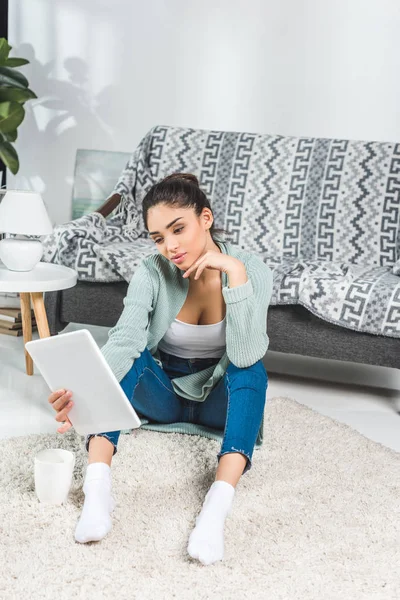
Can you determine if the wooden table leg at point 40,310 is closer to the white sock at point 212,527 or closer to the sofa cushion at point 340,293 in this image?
the sofa cushion at point 340,293

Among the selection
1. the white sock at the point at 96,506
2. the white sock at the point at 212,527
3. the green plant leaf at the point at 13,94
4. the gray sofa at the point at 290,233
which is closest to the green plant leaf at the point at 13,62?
the green plant leaf at the point at 13,94

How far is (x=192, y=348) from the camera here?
1.89m

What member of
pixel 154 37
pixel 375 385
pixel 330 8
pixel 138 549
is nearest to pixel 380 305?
pixel 375 385

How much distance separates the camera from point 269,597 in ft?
4.03

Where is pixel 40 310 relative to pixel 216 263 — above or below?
below

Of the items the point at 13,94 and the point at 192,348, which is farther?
the point at 13,94

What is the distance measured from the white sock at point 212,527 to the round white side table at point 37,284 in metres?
1.03

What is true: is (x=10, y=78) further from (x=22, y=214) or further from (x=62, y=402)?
(x=62, y=402)

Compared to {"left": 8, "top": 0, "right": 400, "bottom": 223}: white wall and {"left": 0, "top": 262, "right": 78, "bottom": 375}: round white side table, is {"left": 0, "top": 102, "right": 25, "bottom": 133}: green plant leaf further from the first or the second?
{"left": 0, "top": 262, "right": 78, "bottom": 375}: round white side table

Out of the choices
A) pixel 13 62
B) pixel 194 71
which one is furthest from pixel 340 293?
pixel 13 62

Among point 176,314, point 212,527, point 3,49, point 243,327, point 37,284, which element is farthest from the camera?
point 3,49

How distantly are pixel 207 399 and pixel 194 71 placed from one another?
93.0 inches

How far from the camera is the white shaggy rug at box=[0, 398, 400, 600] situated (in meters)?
1.25

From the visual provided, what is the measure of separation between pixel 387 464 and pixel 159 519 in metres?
0.70
